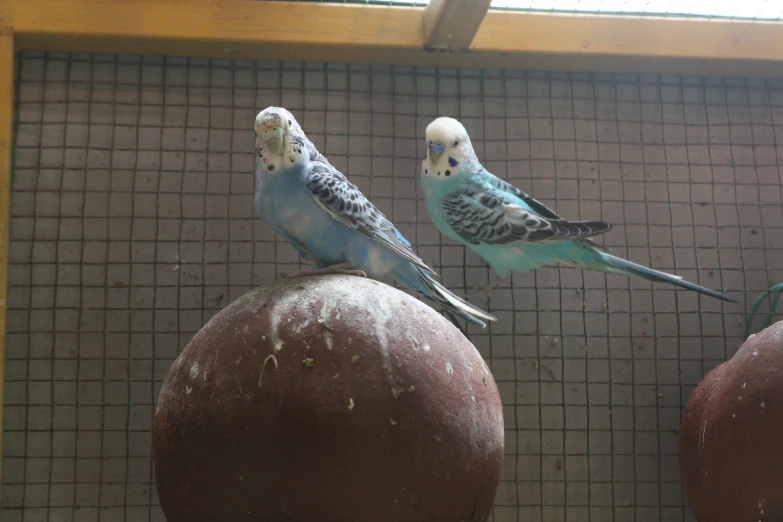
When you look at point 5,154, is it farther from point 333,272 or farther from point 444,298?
point 444,298

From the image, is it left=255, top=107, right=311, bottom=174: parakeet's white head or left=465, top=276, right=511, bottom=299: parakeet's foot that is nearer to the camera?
left=255, top=107, right=311, bottom=174: parakeet's white head

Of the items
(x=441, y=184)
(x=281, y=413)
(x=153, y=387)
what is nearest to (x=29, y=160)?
(x=153, y=387)

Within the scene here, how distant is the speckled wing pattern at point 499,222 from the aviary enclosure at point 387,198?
337 mm

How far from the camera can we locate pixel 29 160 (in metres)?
2.73

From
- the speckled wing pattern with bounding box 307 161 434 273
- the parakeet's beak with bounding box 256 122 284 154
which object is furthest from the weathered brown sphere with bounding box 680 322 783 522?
the parakeet's beak with bounding box 256 122 284 154

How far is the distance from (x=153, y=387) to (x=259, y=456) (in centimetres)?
122

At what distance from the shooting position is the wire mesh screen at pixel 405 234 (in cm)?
264

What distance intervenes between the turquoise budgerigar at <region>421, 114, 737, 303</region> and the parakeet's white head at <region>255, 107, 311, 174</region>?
0.59 m

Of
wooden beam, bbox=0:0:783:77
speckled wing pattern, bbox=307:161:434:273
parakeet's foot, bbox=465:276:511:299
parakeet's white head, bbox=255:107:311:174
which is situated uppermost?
wooden beam, bbox=0:0:783:77

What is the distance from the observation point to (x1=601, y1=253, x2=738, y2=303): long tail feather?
2484mm

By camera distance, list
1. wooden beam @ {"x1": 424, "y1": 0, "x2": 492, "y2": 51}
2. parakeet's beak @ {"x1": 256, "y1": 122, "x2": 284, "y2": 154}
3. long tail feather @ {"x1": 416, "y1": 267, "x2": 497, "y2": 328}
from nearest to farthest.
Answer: parakeet's beak @ {"x1": 256, "y1": 122, "x2": 284, "y2": 154}, long tail feather @ {"x1": 416, "y1": 267, "x2": 497, "y2": 328}, wooden beam @ {"x1": 424, "y1": 0, "x2": 492, "y2": 51}

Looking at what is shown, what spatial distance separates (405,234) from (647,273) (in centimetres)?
88

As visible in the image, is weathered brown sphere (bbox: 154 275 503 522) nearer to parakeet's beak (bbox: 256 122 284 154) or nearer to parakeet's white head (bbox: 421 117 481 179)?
parakeet's beak (bbox: 256 122 284 154)

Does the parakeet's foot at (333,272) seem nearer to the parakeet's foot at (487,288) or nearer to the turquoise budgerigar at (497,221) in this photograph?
the turquoise budgerigar at (497,221)
